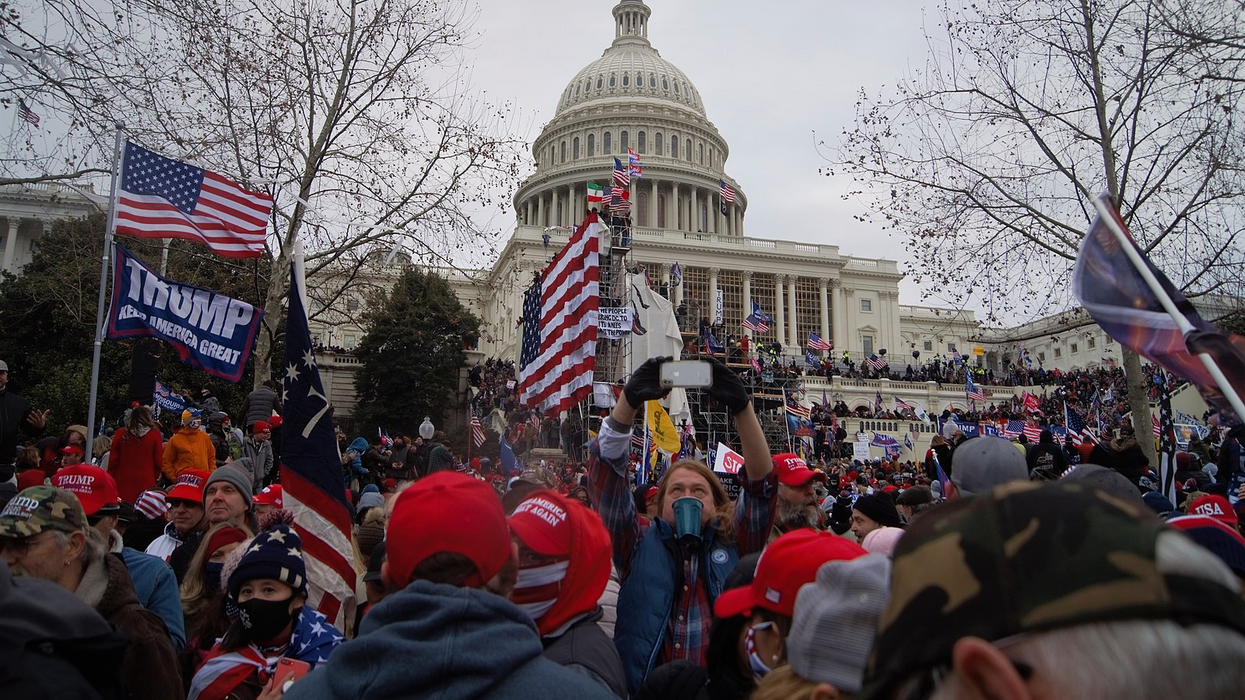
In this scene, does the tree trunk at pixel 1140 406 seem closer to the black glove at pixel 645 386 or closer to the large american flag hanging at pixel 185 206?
the black glove at pixel 645 386

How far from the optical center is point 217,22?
40.0 feet

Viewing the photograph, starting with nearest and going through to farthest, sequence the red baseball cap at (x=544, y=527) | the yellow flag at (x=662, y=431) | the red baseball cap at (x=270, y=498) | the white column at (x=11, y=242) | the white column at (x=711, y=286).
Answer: the red baseball cap at (x=544, y=527) → the red baseball cap at (x=270, y=498) → the yellow flag at (x=662, y=431) → the white column at (x=11, y=242) → the white column at (x=711, y=286)

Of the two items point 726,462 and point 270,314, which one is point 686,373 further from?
point 270,314

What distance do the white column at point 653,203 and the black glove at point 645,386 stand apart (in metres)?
73.0

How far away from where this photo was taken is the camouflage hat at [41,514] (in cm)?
259

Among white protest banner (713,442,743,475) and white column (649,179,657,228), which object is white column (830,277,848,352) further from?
white protest banner (713,442,743,475)

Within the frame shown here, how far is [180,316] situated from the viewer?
7.27m

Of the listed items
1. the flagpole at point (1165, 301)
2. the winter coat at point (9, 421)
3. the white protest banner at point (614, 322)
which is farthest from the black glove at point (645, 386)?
the white protest banner at point (614, 322)

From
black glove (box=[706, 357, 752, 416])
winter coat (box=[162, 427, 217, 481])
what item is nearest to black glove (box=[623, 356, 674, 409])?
black glove (box=[706, 357, 752, 416])

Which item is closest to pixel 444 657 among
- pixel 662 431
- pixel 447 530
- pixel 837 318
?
pixel 447 530

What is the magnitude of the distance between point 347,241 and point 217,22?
393cm

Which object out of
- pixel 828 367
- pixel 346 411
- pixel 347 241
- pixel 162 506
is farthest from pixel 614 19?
pixel 162 506

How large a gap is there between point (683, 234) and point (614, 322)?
53.0m

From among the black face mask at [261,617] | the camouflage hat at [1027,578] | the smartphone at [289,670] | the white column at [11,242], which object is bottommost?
the smartphone at [289,670]
